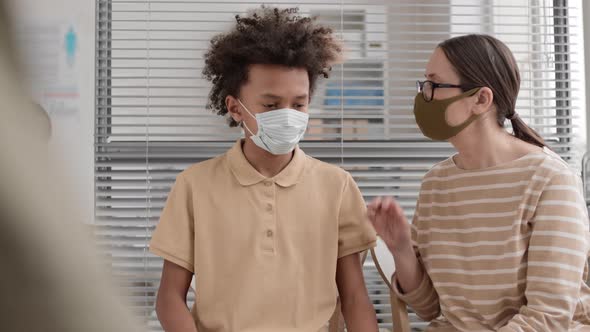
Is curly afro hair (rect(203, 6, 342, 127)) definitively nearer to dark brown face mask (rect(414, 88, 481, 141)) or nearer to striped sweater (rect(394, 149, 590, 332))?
dark brown face mask (rect(414, 88, 481, 141))

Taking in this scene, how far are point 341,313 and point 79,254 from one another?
173 cm

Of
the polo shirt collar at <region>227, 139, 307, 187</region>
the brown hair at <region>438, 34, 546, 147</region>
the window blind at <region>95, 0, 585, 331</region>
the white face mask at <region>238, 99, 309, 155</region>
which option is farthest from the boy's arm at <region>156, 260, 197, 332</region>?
the brown hair at <region>438, 34, 546, 147</region>

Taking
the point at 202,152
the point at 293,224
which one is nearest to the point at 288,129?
the point at 293,224

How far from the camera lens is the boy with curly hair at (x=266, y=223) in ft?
5.70

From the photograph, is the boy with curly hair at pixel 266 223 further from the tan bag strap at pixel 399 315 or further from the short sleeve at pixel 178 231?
the tan bag strap at pixel 399 315

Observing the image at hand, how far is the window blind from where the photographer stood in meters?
2.59

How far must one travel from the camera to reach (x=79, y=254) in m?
0.25

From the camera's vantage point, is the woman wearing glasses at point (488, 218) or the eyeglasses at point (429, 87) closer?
the woman wearing glasses at point (488, 218)

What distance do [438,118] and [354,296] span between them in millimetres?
548

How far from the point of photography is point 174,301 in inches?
67.7

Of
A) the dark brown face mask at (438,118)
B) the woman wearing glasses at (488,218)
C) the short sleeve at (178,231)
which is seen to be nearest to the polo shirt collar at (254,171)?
the short sleeve at (178,231)

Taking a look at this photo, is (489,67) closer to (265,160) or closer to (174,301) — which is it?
(265,160)

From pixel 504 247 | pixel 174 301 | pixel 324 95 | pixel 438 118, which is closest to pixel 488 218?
pixel 504 247

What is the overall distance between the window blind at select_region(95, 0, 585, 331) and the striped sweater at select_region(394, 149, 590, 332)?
2.65 feet
